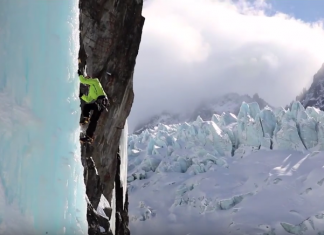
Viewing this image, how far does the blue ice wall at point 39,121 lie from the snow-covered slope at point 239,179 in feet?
93.2

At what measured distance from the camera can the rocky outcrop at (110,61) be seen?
13219mm

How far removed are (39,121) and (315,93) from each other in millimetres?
110096

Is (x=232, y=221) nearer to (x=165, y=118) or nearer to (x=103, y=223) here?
(x=103, y=223)

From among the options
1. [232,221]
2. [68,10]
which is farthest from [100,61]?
[232,221]

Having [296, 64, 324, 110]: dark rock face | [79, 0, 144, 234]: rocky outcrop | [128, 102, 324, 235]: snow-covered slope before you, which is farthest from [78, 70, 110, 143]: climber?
[296, 64, 324, 110]: dark rock face

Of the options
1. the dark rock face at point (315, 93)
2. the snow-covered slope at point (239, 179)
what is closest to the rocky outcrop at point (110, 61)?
the snow-covered slope at point (239, 179)

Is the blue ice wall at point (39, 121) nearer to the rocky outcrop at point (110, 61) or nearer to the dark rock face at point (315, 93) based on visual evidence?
the rocky outcrop at point (110, 61)

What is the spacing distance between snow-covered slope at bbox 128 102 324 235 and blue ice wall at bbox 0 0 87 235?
2842 cm

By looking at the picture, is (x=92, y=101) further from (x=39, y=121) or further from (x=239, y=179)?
(x=239, y=179)

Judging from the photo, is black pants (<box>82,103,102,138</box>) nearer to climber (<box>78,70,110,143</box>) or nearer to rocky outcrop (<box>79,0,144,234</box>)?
climber (<box>78,70,110,143</box>)

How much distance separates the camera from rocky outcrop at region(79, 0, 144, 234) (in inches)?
520

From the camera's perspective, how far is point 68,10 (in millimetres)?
4926

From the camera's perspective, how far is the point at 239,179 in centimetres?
4119

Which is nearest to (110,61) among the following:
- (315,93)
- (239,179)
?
(239,179)
